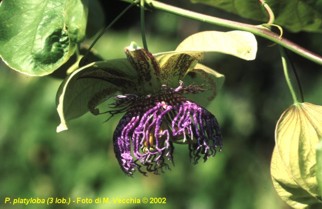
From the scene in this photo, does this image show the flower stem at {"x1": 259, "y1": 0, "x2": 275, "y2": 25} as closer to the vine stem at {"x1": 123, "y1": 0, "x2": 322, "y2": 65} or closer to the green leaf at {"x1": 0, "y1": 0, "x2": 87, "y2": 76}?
the vine stem at {"x1": 123, "y1": 0, "x2": 322, "y2": 65}

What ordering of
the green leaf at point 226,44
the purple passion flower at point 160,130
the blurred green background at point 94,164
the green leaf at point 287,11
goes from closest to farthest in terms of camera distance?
the green leaf at point 226,44 < the purple passion flower at point 160,130 < the green leaf at point 287,11 < the blurred green background at point 94,164

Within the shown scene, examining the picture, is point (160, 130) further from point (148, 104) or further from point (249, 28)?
point (249, 28)

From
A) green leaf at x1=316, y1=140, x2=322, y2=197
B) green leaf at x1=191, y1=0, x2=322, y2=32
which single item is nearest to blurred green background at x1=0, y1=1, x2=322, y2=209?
green leaf at x1=191, y1=0, x2=322, y2=32

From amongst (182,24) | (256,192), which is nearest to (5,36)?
(256,192)

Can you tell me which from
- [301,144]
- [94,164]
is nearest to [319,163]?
[301,144]

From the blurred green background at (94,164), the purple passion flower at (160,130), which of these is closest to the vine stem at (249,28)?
the purple passion flower at (160,130)

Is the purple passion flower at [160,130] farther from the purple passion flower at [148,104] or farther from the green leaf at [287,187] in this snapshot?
the green leaf at [287,187]
